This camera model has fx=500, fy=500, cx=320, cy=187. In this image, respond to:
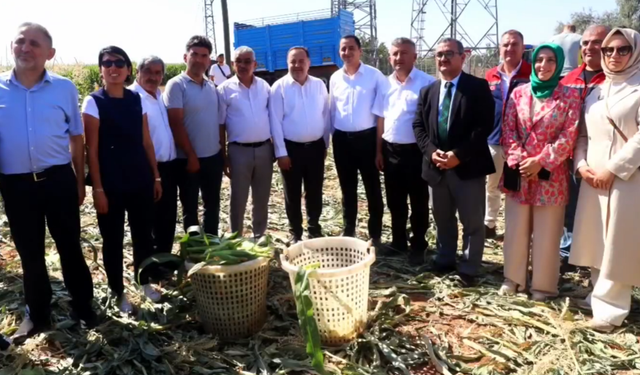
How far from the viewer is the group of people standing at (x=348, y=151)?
3090mm

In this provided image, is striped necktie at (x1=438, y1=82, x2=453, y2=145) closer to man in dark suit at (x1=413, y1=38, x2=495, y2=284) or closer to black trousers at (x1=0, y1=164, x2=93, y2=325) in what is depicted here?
man in dark suit at (x1=413, y1=38, x2=495, y2=284)

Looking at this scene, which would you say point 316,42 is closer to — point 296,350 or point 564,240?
point 564,240

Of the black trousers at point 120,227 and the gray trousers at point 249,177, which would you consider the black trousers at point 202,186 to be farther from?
the black trousers at point 120,227

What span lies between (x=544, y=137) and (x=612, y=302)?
1178 millimetres

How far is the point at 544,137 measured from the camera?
3494 millimetres

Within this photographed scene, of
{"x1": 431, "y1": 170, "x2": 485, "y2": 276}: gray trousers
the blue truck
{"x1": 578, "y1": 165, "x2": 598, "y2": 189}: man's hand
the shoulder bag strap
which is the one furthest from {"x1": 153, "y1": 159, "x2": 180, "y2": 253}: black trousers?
the blue truck

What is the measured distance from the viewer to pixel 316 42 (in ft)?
63.3

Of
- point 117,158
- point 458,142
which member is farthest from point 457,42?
point 117,158

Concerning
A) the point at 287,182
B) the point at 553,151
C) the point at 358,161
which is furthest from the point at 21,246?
the point at 553,151

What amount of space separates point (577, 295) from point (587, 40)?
6.57ft

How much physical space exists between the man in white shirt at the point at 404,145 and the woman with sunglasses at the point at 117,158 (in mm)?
2057

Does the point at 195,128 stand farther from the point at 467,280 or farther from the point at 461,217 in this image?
the point at 467,280

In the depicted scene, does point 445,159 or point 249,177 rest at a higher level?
point 445,159

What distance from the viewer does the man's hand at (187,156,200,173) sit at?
4215mm
